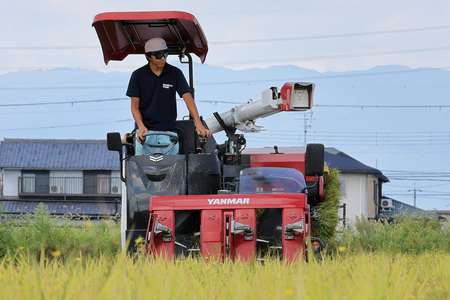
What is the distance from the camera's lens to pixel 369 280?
3027 mm

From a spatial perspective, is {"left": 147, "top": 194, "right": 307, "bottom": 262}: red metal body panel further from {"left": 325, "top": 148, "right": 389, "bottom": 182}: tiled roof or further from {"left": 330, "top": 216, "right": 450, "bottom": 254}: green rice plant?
{"left": 325, "top": 148, "right": 389, "bottom": 182}: tiled roof

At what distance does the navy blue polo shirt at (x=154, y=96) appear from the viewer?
274 inches

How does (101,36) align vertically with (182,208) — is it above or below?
above

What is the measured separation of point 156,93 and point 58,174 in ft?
121

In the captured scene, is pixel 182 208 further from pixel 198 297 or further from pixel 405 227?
pixel 405 227

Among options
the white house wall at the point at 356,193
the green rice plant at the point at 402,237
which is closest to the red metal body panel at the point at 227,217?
the green rice plant at the point at 402,237

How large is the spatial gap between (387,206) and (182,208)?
1477 inches

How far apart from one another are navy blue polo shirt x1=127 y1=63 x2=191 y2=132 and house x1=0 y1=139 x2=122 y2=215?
32.4 metres

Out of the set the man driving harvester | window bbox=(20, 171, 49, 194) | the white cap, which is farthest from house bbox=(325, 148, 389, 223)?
the white cap

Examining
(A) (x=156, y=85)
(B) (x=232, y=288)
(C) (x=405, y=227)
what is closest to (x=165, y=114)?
(A) (x=156, y=85)

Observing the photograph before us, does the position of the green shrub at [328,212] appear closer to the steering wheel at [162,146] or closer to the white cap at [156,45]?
the steering wheel at [162,146]

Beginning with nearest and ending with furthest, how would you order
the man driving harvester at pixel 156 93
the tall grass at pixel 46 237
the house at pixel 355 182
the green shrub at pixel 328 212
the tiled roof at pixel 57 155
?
the man driving harvester at pixel 156 93
the tall grass at pixel 46 237
the green shrub at pixel 328 212
the house at pixel 355 182
the tiled roof at pixel 57 155

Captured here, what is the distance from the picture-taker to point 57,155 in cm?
4328

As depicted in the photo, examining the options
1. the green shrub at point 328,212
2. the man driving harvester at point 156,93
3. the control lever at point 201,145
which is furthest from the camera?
the green shrub at point 328,212
